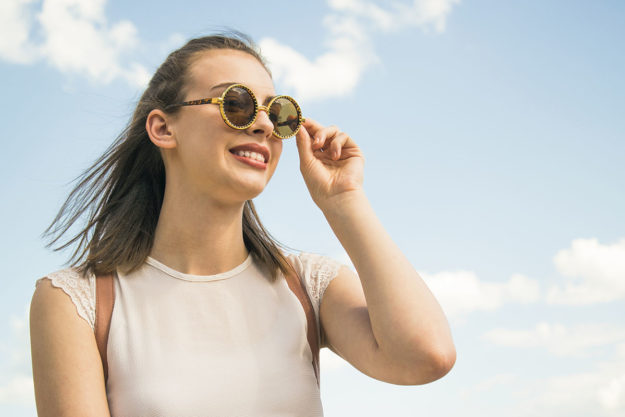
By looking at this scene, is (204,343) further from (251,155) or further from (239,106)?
(239,106)

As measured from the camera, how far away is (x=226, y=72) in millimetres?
3906

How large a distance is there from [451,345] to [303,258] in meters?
1.20

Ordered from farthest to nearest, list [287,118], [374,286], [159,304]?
[287,118] → [159,304] → [374,286]

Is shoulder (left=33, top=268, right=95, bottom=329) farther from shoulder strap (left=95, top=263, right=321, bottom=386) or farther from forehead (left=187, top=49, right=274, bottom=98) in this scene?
forehead (left=187, top=49, right=274, bottom=98)

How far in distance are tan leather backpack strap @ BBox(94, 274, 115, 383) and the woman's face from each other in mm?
742

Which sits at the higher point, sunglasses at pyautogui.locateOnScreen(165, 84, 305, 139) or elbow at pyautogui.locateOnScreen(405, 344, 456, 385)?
sunglasses at pyautogui.locateOnScreen(165, 84, 305, 139)

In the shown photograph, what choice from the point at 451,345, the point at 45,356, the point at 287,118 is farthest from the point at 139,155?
the point at 451,345

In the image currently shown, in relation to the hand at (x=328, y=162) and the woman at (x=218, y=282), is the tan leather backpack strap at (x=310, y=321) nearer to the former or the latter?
the woman at (x=218, y=282)

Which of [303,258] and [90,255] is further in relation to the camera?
[303,258]

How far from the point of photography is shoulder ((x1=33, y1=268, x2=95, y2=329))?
352 cm

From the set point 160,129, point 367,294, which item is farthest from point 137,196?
point 367,294

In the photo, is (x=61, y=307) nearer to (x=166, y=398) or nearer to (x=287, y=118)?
(x=166, y=398)

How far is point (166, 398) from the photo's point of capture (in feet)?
11.0

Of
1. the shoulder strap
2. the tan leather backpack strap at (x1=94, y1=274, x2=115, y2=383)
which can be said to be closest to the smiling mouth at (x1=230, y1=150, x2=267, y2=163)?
the shoulder strap
